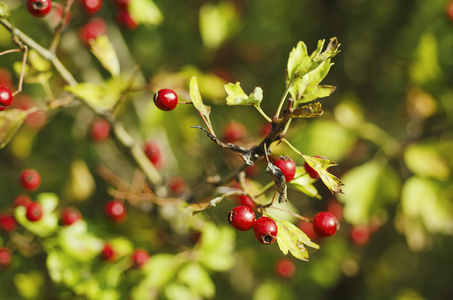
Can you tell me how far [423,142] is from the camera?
2178 millimetres

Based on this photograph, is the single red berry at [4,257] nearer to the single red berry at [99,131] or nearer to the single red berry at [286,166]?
the single red berry at [99,131]

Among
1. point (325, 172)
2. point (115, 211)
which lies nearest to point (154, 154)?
point (115, 211)

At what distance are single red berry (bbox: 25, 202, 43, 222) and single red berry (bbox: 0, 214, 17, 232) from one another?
0.20 metres

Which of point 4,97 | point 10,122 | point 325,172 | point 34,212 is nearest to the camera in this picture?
point 325,172

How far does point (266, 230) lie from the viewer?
97 cm

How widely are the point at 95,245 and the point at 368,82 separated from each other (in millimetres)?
2135

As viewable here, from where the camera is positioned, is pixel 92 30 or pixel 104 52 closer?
pixel 104 52

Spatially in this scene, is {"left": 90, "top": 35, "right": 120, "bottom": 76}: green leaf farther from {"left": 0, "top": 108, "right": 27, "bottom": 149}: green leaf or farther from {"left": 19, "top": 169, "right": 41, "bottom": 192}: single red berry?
{"left": 19, "top": 169, "right": 41, "bottom": 192}: single red berry

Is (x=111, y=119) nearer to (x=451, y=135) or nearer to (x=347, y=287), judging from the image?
(x=451, y=135)

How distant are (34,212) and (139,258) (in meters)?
0.45

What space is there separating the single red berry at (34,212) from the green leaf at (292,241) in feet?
3.28

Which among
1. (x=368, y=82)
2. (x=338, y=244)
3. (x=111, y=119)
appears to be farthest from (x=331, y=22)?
(x=111, y=119)

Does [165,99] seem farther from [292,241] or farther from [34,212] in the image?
[34,212]

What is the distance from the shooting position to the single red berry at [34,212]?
1.49m
